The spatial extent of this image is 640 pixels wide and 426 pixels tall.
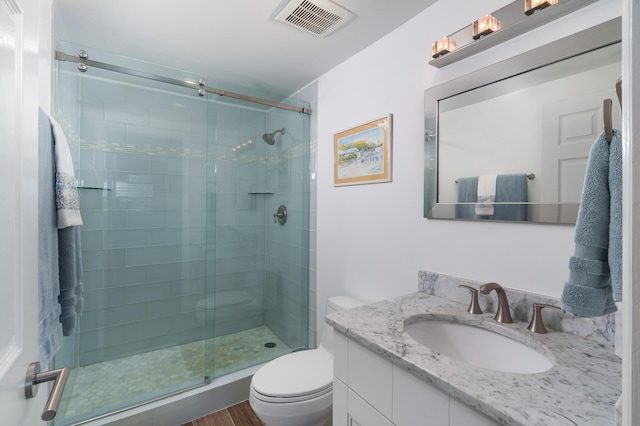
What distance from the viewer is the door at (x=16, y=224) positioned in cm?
50

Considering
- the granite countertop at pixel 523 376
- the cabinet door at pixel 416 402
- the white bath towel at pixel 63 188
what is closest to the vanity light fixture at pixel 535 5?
the granite countertop at pixel 523 376

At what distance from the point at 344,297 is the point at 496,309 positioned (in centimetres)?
93

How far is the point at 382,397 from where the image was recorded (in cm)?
87

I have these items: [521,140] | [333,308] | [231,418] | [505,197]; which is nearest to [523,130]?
[521,140]

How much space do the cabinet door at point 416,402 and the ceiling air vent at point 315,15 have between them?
1614 millimetres

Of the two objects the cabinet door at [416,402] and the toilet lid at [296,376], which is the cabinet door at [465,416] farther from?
the toilet lid at [296,376]

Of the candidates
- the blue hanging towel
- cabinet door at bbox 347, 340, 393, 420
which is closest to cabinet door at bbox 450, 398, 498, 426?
cabinet door at bbox 347, 340, 393, 420

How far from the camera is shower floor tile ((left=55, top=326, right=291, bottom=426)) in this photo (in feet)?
5.51

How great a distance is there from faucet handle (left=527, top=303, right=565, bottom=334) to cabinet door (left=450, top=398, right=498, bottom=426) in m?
0.50

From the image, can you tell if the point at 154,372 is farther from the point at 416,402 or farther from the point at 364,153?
the point at 364,153

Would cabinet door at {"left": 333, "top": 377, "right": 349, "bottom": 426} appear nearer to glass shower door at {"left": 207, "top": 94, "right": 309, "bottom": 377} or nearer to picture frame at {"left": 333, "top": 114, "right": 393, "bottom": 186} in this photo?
picture frame at {"left": 333, "top": 114, "right": 393, "bottom": 186}

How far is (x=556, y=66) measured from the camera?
3.39 ft

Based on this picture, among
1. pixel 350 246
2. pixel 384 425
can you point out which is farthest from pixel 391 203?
pixel 384 425

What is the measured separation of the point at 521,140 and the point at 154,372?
2.53m
